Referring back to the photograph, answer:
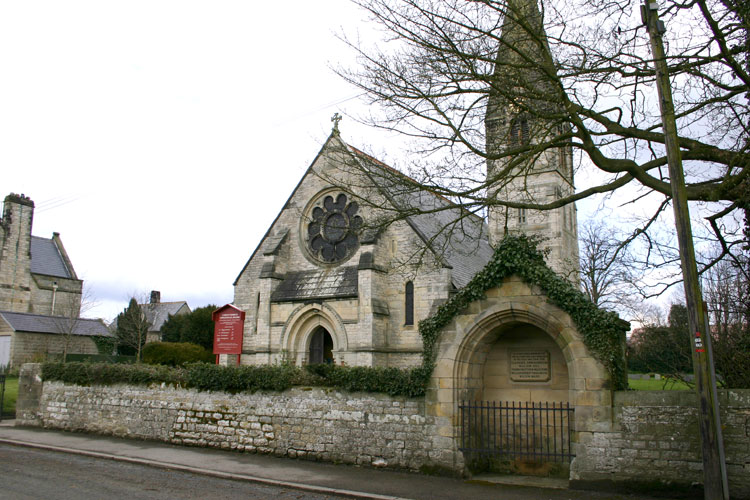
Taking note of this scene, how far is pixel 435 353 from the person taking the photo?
35.8 feet

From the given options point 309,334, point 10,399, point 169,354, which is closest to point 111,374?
point 10,399

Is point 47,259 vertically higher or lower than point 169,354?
higher

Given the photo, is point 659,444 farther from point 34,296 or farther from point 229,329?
point 34,296

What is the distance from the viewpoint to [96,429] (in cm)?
1544

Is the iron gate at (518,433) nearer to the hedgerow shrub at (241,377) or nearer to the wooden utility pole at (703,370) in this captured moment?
the wooden utility pole at (703,370)

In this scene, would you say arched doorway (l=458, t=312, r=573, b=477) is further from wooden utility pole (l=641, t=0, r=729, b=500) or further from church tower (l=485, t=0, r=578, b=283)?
wooden utility pole (l=641, t=0, r=729, b=500)

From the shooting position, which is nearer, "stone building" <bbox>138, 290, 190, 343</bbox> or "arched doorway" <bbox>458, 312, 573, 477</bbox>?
"arched doorway" <bbox>458, 312, 573, 477</bbox>

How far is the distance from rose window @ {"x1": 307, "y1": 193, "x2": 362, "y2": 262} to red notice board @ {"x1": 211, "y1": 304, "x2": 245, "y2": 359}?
568cm

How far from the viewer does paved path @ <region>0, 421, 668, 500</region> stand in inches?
359

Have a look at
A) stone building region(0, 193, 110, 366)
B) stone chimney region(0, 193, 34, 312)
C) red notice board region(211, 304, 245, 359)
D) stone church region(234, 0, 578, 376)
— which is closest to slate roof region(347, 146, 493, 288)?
stone church region(234, 0, 578, 376)

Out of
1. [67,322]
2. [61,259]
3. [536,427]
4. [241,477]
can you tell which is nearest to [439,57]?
[536,427]

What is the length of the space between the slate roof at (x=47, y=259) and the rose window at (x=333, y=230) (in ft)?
92.6

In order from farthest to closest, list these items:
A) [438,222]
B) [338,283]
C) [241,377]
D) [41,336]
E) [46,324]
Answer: [46,324] → [41,336] → [338,283] → [438,222] → [241,377]

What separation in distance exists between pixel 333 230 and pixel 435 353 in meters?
14.2
